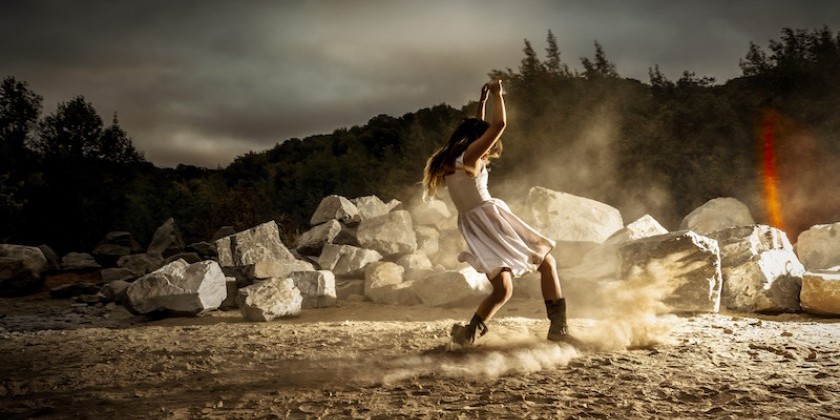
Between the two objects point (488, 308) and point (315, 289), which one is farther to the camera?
point (315, 289)

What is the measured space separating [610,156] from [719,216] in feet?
9.42

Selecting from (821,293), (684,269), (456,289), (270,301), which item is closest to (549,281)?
(684,269)

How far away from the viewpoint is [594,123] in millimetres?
11008

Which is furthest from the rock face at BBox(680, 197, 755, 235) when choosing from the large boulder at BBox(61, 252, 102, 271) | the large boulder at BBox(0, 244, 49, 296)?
the large boulder at BBox(61, 252, 102, 271)

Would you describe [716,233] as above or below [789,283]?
above

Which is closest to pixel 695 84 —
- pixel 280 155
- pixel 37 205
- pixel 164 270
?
pixel 164 270

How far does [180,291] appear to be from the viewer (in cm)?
657

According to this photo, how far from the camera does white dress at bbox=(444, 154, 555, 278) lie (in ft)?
11.1

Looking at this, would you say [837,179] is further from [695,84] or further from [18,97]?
[18,97]

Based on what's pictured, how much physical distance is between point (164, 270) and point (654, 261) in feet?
21.4

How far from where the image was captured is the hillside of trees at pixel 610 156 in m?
8.77

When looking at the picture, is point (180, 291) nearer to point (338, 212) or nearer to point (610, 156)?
point (338, 212)

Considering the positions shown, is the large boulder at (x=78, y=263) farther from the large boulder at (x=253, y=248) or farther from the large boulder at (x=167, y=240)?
the large boulder at (x=253, y=248)

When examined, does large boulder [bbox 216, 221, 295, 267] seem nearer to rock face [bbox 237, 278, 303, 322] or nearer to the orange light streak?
rock face [bbox 237, 278, 303, 322]
